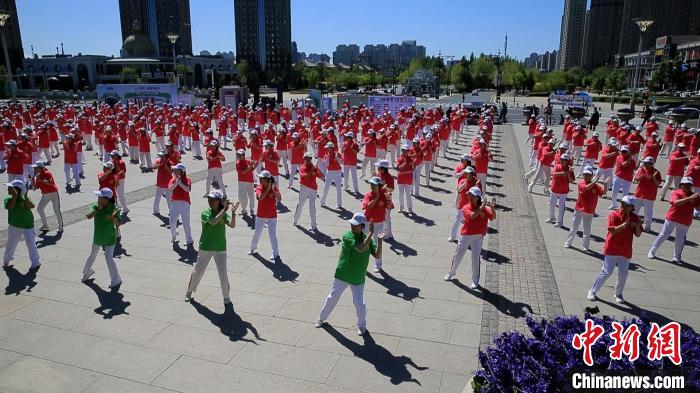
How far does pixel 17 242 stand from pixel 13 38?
115 m

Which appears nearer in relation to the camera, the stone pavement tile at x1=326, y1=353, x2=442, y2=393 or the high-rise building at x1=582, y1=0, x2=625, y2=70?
the stone pavement tile at x1=326, y1=353, x2=442, y2=393

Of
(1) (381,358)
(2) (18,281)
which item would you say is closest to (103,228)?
(2) (18,281)

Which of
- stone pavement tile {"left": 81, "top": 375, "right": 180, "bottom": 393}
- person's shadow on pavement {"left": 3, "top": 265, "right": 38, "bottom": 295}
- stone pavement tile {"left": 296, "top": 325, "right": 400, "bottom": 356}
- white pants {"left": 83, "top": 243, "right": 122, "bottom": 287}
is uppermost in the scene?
white pants {"left": 83, "top": 243, "right": 122, "bottom": 287}

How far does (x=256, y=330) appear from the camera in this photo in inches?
275

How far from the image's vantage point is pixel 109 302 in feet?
25.6

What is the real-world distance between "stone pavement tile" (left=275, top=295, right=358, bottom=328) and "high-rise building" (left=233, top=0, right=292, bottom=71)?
13800cm

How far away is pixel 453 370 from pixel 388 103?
27810 mm

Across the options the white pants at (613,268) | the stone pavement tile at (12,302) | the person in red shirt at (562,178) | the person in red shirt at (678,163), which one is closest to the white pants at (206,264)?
the stone pavement tile at (12,302)

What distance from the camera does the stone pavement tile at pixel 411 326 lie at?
22.6 ft

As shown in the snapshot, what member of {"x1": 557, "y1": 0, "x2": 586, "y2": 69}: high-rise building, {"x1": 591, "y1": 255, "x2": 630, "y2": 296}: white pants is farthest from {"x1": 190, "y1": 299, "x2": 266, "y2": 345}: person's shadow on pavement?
{"x1": 557, "y1": 0, "x2": 586, "y2": 69}: high-rise building

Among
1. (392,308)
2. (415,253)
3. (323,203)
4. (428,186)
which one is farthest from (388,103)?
(392,308)

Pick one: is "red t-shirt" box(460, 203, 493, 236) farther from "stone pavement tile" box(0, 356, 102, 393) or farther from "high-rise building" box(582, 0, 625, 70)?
"high-rise building" box(582, 0, 625, 70)

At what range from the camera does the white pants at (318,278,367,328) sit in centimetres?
667

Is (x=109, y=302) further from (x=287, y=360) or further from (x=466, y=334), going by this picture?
(x=466, y=334)
